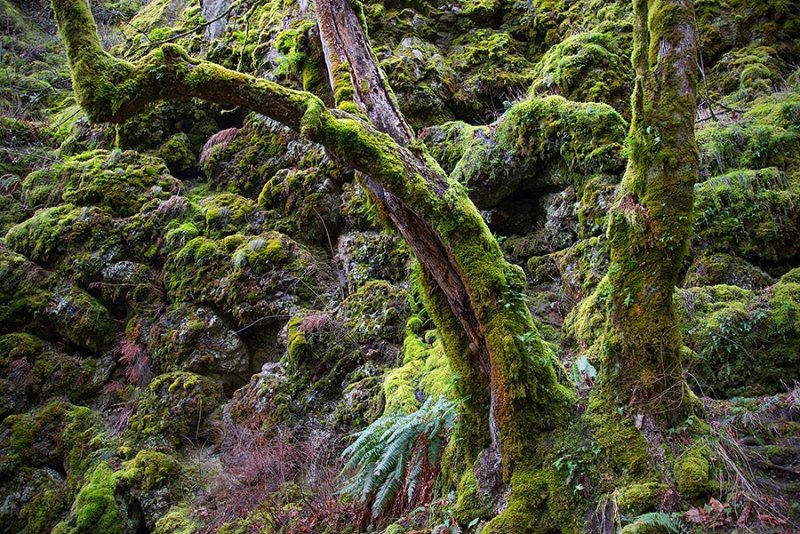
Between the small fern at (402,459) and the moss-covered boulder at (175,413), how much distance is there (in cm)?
375

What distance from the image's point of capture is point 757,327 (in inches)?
178

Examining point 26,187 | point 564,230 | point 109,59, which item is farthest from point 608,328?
point 26,187

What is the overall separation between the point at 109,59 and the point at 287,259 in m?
4.97

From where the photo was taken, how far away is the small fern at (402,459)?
15.1 feet

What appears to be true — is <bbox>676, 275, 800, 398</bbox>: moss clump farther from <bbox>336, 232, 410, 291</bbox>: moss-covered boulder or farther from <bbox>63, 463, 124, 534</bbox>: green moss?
<bbox>63, 463, 124, 534</bbox>: green moss

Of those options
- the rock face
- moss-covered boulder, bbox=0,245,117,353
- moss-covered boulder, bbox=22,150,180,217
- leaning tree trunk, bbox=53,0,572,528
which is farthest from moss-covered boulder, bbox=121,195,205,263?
leaning tree trunk, bbox=53,0,572,528

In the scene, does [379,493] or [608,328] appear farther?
[379,493]

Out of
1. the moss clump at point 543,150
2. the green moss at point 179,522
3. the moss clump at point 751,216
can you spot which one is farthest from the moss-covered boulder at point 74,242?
the moss clump at point 751,216

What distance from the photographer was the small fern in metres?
4.59

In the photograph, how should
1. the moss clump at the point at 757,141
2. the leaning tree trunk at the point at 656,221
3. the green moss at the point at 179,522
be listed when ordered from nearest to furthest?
1. the leaning tree trunk at the point at 656,221
2. the moss clump at the point at 757,141
3. the green moss at the point at 179,522

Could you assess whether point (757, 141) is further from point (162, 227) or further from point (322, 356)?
point (162, 227)

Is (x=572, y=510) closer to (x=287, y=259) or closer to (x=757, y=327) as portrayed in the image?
(x=757, y=327)

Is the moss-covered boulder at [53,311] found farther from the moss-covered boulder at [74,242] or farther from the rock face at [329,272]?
the moss-covered boulder at [74,242]

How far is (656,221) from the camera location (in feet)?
11.2
